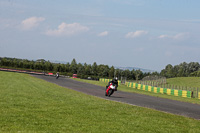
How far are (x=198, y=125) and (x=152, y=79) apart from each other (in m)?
51.5

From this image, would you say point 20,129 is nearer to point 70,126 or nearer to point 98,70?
point 70,126

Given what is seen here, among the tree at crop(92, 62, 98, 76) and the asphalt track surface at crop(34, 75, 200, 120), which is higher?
the tree at crop(92, 62, 98, 76)

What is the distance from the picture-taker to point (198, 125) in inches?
467

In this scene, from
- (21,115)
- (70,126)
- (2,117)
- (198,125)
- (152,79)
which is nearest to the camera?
(70,126)

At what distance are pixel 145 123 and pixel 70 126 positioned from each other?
3.14 m

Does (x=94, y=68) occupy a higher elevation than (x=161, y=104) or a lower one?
higher

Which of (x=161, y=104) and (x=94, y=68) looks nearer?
(x=161, y=104)

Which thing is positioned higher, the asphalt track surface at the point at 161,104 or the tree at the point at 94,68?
the tree at the point at 94,68

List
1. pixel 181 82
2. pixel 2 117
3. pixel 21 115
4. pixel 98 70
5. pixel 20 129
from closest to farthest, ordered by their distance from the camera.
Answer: pixel 20 129
pixel 2 117
pixel 21 115
pixel 181 82
pixel 98 70

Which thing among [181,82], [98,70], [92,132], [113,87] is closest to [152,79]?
[181,82]

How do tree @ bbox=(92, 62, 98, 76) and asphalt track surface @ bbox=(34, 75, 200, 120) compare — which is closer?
asphalt track surface @ bbox=(34, 75, 200, 120)

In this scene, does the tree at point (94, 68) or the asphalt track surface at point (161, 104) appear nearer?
the asphalt track surface at point (161, 104)

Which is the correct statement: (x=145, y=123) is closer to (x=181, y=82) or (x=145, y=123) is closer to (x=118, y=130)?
(x=118, y=130)

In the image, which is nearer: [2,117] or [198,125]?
[2,117]
